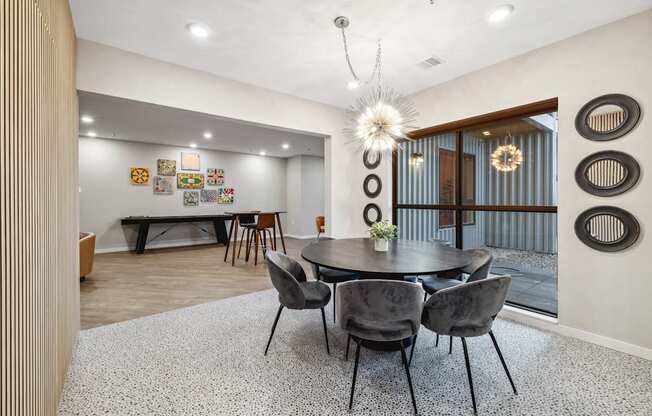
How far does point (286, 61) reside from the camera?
3.17 metres

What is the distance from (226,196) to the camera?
860cm

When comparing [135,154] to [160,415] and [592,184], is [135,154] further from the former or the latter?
[592,184]

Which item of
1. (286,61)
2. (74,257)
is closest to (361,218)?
(286,61)

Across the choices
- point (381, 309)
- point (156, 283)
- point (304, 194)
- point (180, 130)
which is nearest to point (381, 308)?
point (381, 309)

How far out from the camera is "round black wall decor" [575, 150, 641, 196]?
242 centimetres

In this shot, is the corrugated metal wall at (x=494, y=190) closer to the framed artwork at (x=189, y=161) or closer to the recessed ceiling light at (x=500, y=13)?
the recessed ceiling light at (x=500, y=13)

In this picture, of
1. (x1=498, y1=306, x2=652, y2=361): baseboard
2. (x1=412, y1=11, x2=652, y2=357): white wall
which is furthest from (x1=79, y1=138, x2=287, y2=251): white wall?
(x1=498, y1=306, x2=652, y2=361): baseboard

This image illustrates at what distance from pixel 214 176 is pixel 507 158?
721 cm

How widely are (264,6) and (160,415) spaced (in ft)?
9.40

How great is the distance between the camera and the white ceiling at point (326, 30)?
2297 mm

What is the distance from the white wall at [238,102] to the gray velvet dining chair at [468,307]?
2690mm

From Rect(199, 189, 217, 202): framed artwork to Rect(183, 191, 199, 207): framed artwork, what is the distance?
12cm

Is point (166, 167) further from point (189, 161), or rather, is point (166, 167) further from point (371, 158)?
point (371, 158)

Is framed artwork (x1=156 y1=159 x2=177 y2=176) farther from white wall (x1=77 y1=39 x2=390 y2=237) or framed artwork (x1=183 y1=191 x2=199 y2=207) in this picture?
white wall (x1=77 y1=39 x2=390 y2=237)
